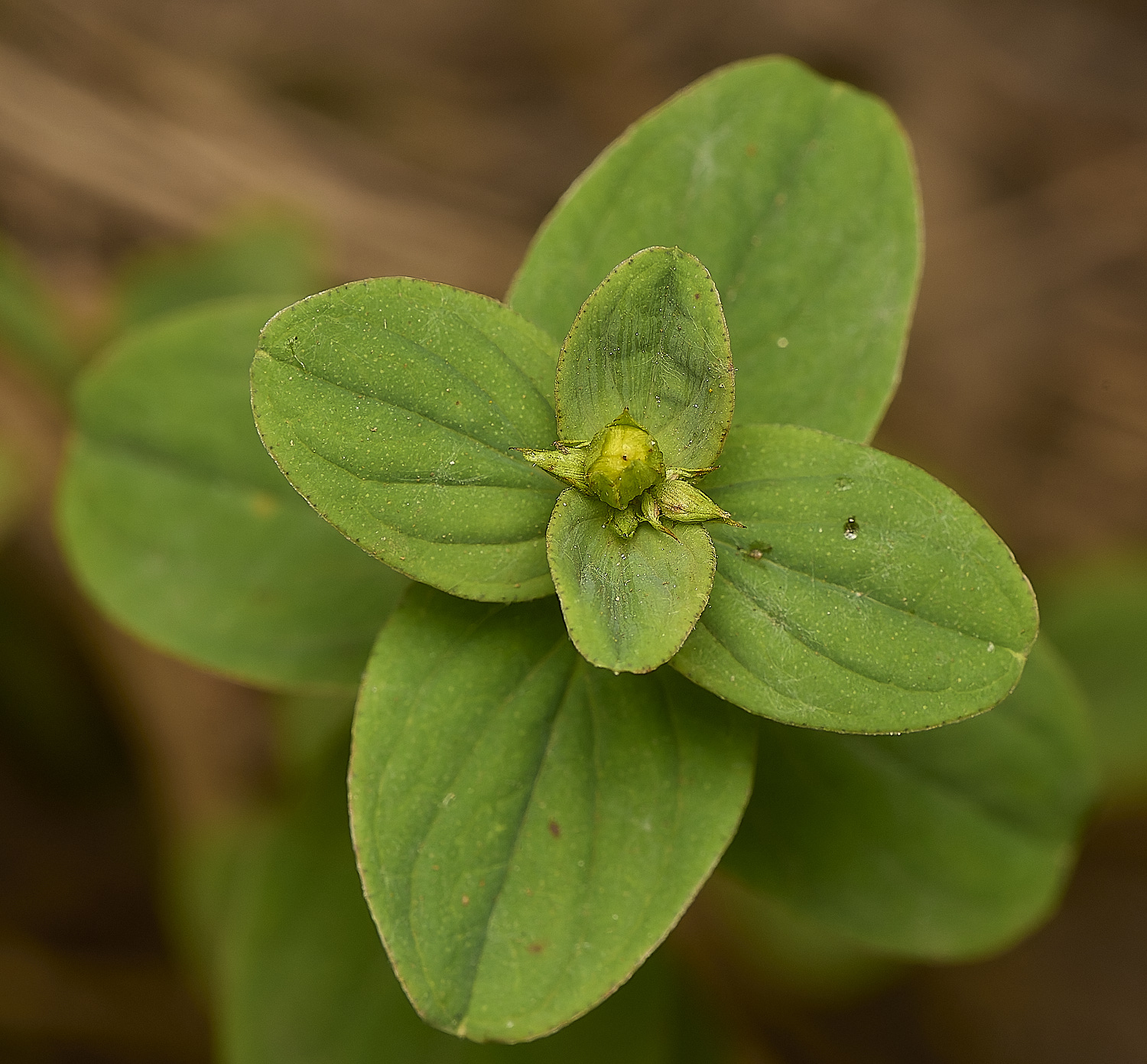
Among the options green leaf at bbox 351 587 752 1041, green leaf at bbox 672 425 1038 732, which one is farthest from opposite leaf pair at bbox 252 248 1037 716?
green leaf at bbox 351 587 752 1041

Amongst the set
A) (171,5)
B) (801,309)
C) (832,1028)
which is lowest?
(832,1028)

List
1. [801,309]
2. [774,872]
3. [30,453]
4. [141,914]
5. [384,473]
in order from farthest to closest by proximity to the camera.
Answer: [141,914] < [30,453] < [774,872] < [801,309] < [384,473]

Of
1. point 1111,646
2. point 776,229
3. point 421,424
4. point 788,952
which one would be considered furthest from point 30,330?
point 1111,646

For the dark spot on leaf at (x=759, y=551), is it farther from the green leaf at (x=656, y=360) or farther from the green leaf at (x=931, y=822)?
the green leaf at (x=931, y=822)

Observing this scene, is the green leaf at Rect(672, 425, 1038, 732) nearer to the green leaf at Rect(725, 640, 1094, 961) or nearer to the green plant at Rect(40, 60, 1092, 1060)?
the green plant at Rect(40, 60, 1092, 1060)

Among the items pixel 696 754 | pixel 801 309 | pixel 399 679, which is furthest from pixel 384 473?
pixel 801 309

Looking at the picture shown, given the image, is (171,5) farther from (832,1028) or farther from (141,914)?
(832,1028)
